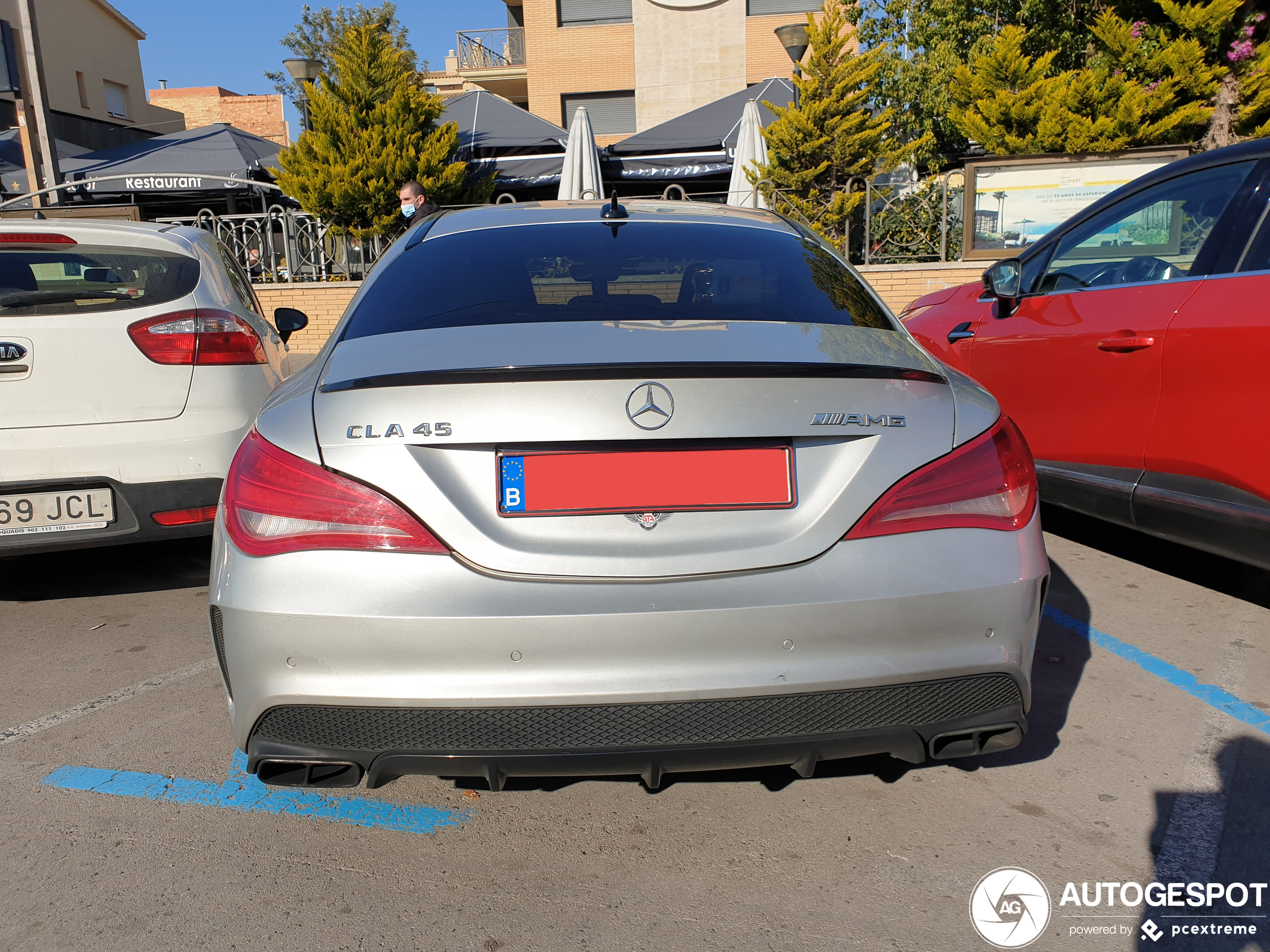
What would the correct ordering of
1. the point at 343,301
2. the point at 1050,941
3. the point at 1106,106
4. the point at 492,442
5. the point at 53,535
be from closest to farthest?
the point at 492,442 < the point at 1050,941 < the point at 53,535 < the point at 1106,106 < the point at 343,301

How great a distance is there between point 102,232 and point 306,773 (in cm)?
293

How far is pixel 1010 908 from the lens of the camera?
206cm

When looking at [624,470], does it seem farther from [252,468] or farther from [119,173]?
[119,173]

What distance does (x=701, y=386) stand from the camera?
6.17 ft

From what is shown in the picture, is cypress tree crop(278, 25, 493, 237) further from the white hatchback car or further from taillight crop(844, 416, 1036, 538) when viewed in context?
taillight crop(844, 416, 1036, 538)

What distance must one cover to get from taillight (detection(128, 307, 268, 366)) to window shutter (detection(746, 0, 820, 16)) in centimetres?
2385

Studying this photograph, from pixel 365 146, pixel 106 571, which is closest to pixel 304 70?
pixel 365 146

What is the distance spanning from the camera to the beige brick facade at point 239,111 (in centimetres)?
4769

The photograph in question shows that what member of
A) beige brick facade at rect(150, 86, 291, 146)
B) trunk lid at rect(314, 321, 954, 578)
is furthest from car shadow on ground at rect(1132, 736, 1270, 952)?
beige brick facade at rect(150, 86, 291, 146)

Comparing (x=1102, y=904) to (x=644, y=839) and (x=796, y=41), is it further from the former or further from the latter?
(x=796, y=41)

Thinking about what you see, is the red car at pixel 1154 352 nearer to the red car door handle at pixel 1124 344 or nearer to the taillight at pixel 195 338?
the red car door handle at pixel 1124 344

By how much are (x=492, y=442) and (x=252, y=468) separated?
1.75ft

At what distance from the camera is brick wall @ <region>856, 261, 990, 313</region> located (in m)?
12.8

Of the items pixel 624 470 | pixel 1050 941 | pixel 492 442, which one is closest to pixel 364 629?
pixel 492 442
